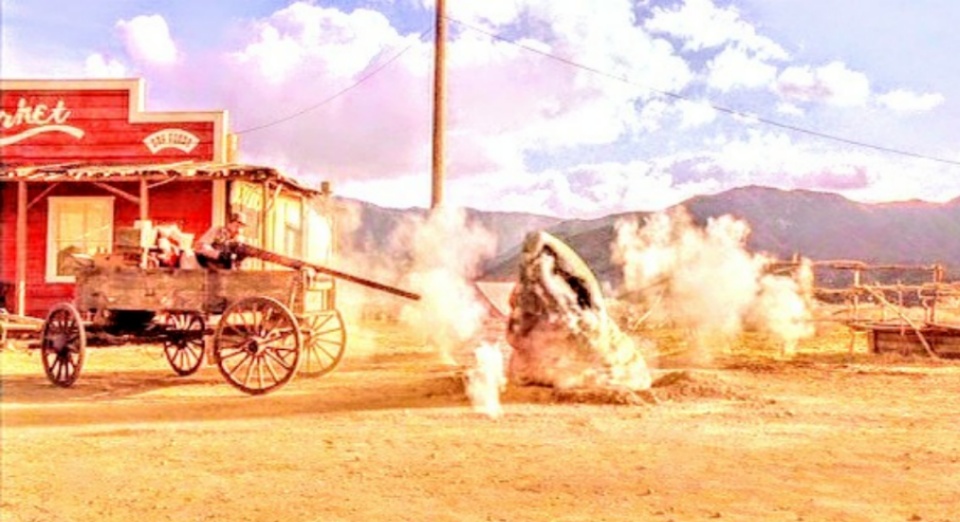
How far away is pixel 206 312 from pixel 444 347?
5.79 metres

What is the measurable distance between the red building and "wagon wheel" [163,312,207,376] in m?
3.58

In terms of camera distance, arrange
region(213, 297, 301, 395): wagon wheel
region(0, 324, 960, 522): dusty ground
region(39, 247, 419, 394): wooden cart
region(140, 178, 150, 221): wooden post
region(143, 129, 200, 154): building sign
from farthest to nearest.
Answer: region(143, 129, 200, 154): building sign
region(140, 178, 150, 221): wooden post
region(39, 247, 419, 394): wooden cart
region(213, 297, 301, 395): wagon wheel
region(0, 324, 960, 522): dusty ground

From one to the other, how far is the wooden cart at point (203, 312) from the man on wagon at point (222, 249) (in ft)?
0.71

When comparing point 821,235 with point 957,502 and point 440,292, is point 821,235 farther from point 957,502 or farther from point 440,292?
point 957,502

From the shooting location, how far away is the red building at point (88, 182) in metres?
19.2

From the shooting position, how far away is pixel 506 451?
8.07m

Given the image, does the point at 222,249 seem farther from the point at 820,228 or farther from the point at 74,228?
the point at 820,228

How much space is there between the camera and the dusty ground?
616 cm

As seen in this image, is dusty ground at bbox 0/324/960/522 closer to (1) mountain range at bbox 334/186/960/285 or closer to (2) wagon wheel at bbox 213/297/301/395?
(2) wagon wheel at bbox 213/297/301/395

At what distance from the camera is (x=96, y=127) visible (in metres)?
20.3

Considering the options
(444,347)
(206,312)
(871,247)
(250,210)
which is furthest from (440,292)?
(871,247)

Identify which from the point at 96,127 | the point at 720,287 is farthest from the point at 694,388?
the point at 96,127

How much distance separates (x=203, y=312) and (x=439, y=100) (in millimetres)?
6443

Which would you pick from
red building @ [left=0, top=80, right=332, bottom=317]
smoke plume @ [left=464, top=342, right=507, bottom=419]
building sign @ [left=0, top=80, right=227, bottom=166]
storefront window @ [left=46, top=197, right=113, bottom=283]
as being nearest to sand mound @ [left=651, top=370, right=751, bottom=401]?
smoke plume @ [left=464, top=342, right=507, bottom=419]
